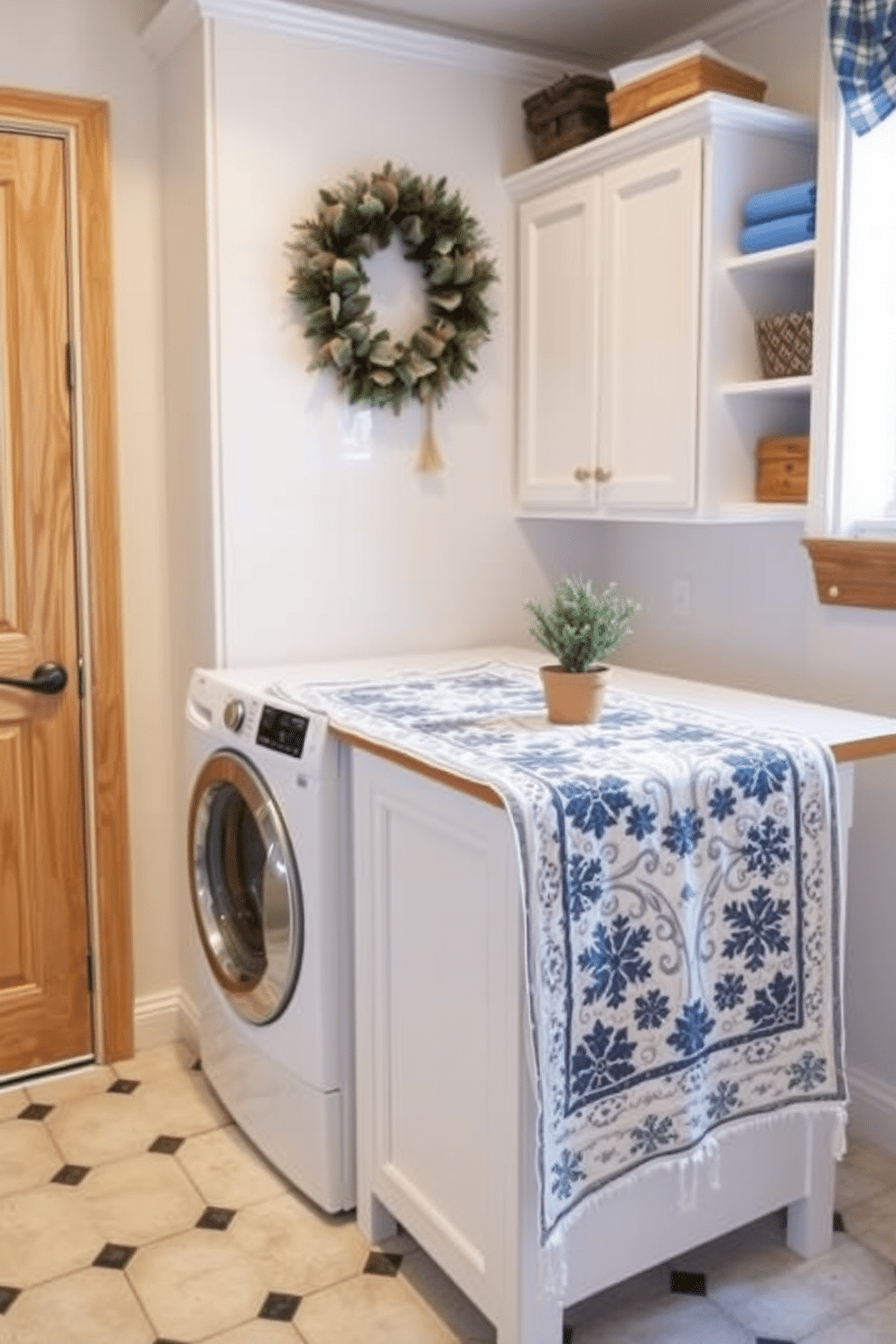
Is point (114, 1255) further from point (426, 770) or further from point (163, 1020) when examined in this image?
point (426, 770)

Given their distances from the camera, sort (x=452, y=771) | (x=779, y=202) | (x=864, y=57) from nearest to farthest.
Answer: (x=452, y=771) < (x=864, y=57) < (x=779, y=202)

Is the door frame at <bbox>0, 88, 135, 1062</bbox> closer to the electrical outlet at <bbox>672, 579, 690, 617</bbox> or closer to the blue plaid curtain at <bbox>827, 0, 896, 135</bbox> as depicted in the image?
the electrical outlet at <bbox>672, 579, 690, 617</bbox>

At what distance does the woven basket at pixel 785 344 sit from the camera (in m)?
2.47

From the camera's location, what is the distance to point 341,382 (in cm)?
285

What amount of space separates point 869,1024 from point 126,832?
5.88ft

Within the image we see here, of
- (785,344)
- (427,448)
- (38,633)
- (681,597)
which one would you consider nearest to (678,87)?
(785,344)

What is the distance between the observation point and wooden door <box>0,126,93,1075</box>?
2742mm

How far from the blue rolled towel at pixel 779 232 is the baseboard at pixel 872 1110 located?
177 cm

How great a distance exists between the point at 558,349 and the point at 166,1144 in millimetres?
2038

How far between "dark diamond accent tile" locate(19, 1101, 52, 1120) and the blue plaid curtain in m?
2.70

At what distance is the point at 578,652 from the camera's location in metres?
2.19

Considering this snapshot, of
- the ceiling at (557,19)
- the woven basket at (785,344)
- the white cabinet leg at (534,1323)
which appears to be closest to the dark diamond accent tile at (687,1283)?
the white cabinet leg at (534,1323)

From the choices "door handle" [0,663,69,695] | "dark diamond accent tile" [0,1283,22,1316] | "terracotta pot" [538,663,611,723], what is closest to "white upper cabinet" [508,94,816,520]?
"terracotta pot" [538,663,611,723]

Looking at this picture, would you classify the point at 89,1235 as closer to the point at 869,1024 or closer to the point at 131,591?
the point at 131,591
